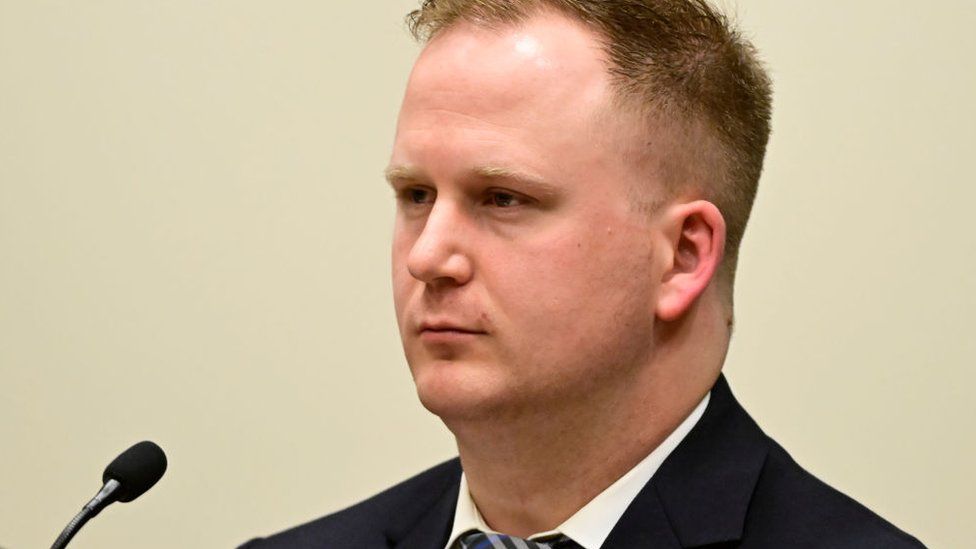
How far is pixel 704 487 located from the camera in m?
2.51

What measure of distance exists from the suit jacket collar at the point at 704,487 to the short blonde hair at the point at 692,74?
23cm

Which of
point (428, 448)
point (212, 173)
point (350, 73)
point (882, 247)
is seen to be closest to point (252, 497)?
point (428, 448)

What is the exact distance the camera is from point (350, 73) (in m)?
3.94

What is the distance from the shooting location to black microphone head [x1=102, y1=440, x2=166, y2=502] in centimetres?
237

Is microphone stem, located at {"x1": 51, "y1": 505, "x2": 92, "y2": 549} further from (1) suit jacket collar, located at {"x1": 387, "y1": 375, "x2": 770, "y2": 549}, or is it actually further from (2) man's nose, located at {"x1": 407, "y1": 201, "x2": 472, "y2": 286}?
(1) suit jacket collar, located at {"x1": 387, "y1": 375, "x2": 770, "y2": 549}

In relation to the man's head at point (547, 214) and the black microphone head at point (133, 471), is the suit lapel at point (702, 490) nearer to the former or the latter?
the man's head at point (547, 214)

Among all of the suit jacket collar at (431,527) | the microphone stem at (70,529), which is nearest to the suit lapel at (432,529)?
the suit jacket collar at (431,527)

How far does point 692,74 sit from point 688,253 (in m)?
0.28

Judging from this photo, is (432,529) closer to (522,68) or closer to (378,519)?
(378,519)

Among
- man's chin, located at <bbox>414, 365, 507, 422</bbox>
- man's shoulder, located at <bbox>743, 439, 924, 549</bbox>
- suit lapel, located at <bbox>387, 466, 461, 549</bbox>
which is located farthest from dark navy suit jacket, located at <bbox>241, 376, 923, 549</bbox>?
suit lapel, located at <bbox>387, 466, 461, 549</bbox>

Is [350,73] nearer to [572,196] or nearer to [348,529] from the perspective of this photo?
[348,529]

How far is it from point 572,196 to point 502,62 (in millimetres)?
236

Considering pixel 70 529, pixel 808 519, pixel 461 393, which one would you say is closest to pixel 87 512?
pixel 70 529

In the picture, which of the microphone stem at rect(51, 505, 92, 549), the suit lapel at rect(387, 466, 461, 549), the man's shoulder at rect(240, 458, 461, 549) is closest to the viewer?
the microphone stem at rect(51, 505, 92, 549)
